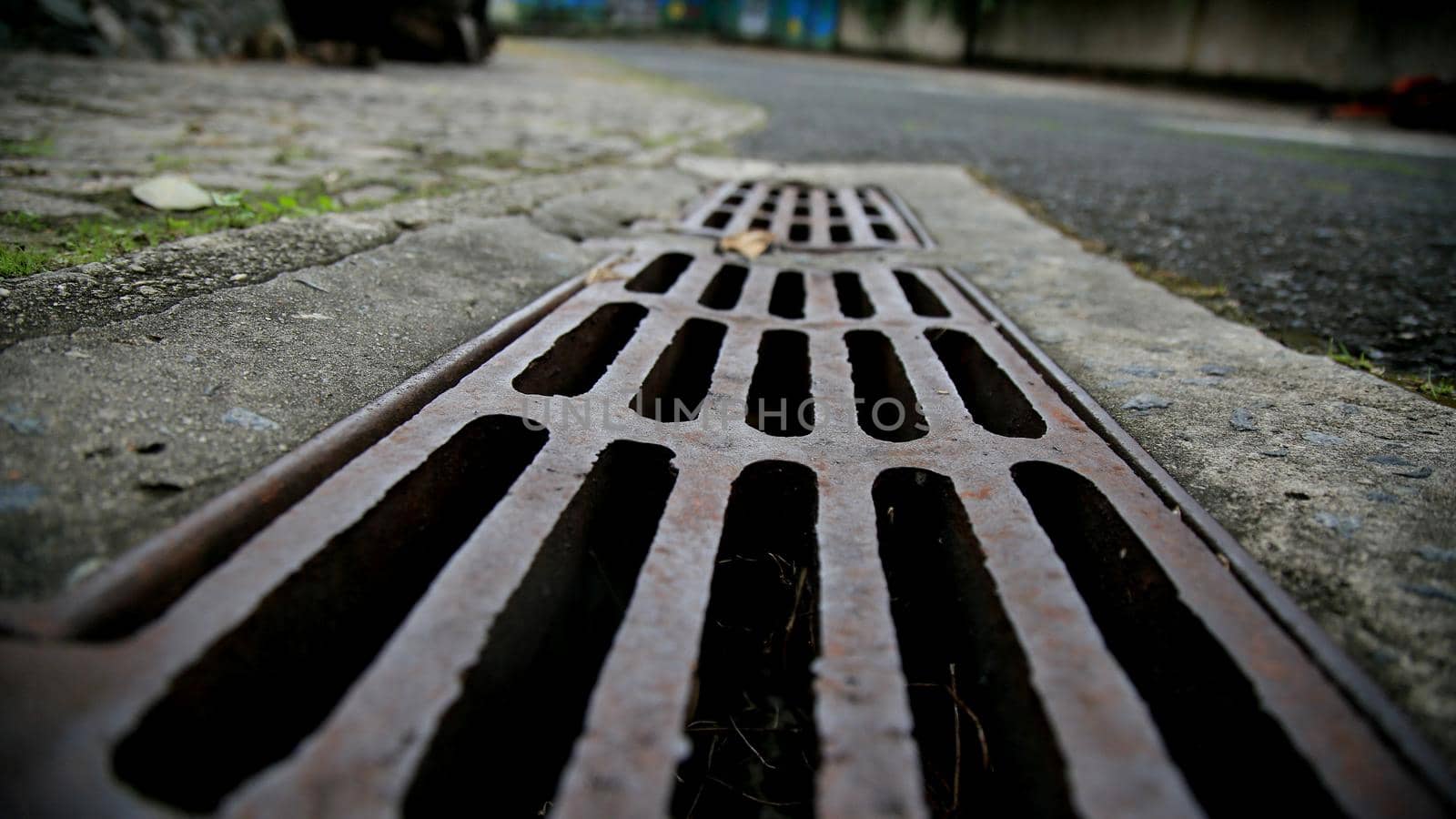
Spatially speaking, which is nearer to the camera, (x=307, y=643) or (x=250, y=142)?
(x=307, y=643)

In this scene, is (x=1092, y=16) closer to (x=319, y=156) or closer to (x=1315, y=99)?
(x=1315, y=99)

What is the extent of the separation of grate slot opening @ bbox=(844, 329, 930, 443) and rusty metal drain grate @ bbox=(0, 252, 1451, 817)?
0.03 m

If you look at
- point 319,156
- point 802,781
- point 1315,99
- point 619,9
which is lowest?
point 802,781

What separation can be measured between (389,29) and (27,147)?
5.99 m

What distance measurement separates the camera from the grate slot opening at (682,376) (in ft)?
4.55

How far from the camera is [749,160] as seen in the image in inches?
144

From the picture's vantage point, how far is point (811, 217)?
2668 millimetres

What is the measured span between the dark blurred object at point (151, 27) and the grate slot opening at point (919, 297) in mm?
5660

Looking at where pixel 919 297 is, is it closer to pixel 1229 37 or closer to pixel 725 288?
pixel 725 288

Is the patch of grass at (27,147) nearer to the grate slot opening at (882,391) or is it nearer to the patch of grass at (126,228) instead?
the patch of grass at (126,228)

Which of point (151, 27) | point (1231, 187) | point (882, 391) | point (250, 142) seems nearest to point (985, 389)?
point (882, 391)

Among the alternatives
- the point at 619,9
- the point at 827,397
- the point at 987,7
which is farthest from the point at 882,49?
the point at 827,397

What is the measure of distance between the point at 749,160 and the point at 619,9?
73.4 feet

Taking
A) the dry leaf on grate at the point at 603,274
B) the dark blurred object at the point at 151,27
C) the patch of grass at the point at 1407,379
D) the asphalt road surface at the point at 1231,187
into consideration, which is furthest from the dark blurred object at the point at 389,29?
the patch of grass at the point at 1407,379
